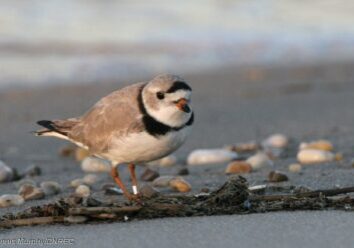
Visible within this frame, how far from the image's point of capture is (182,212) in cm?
402

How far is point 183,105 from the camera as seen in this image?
445 cm

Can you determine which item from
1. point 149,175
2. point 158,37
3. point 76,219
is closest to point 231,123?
point 149,175

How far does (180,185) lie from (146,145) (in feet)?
1.75

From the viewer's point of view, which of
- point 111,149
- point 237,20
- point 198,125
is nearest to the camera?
point 111,149

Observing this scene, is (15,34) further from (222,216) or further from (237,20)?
(222,216)

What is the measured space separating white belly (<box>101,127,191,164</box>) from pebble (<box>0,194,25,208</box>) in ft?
1.92

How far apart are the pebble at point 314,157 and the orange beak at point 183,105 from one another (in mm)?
1523

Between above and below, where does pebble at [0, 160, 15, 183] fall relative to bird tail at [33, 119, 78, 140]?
below

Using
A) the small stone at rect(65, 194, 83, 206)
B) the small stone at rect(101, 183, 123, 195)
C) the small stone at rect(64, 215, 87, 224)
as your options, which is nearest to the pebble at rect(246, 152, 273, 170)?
the small stone at rect(101, 183, 123, 195)

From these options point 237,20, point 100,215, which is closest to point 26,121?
point 100,215

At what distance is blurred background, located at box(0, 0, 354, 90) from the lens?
1054 cm

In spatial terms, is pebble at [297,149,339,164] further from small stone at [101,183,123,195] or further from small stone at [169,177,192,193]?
small stone at [101,183,123,195]

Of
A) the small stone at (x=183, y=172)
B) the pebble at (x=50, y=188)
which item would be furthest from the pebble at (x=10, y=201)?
the small stone at (x=183, y=172)

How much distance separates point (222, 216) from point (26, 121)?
445 cm
